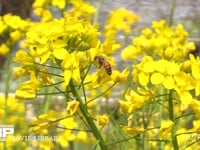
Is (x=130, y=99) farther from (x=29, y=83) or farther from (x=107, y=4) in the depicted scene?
(x=107, y=4)

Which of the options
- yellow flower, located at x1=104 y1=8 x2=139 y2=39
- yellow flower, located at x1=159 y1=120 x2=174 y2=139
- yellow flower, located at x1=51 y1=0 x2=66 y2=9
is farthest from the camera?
yellow flower, located at x1=104 y1=8 x2=139 y2=39

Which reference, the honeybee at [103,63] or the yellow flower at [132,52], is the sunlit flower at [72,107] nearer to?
the honeybee at [103,63]

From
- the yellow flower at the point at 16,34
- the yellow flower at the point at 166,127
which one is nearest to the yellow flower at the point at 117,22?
the yellow flower at the point at 16,34

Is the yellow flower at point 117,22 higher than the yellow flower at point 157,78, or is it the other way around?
the yellow flower at point 117,22

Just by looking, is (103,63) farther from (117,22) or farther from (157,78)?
(117,22)

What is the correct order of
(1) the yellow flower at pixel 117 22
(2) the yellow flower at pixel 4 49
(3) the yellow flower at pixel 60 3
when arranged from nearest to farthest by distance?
(3) the yellow flower at pixel 60 3 < (2) the yellow flower at pixel 4 49 < (1) the yellow flower at pixel 117 22

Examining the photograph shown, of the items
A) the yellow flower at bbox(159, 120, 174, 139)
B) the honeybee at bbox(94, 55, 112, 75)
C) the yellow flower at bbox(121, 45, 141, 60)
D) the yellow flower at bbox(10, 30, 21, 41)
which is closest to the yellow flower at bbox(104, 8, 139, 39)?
the yellow flower at bbox(121, 45, 141, 60)

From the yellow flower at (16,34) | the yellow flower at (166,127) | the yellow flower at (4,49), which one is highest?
the yellow flower at (16,34)

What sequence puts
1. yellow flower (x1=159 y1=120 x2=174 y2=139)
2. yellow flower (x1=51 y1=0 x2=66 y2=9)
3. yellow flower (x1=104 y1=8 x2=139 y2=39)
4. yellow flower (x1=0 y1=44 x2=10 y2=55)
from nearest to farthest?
yellow flower (x1=159 y1=120 x2=174 y2=139), yellow flower (x1=51 y1=0 x2=66 y2=9), yellow flower (x1=0 y1=44 x2=10 y2=55), yellow flower (x1=104 y1=8 x2=139 y2=39)

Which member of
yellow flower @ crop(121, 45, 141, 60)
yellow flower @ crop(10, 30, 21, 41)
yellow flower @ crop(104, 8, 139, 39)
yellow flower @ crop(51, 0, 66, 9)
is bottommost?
yellow flower @ crop(121, 45, 141, 60)

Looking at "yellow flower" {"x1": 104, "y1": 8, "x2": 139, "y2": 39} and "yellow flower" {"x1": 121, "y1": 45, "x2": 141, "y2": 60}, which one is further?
"yellow flower" {"x1": 104, "y1": 8, "x2": 139, "y2": 39}

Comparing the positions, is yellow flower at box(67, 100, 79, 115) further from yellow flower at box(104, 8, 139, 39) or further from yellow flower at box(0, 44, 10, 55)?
yellow flower at box(104, 8, 139, 39)
